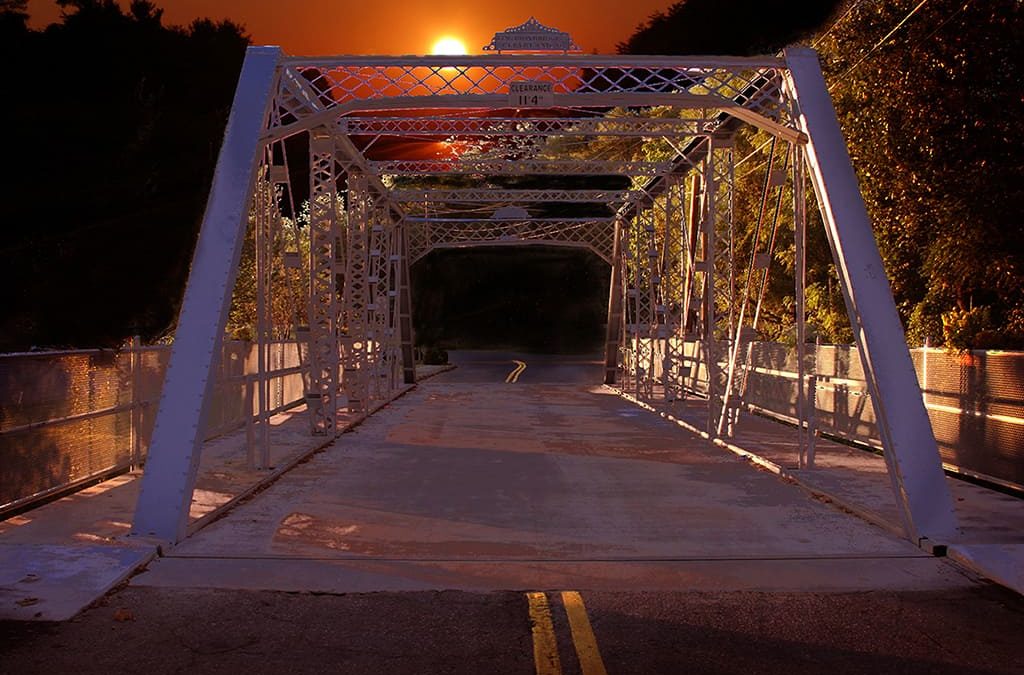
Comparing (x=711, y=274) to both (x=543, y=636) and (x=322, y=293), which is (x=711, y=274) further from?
(x=543, y=636)

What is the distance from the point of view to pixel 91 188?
59.6 feet

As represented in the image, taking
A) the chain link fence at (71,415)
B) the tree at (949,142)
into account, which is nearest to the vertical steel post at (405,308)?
the chain link fence at (71,415)

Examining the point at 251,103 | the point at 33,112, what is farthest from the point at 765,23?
the point at 251,103

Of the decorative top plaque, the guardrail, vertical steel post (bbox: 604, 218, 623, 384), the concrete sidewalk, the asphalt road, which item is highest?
the decorative top plaque

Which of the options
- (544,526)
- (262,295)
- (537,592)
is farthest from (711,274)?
(537,592)

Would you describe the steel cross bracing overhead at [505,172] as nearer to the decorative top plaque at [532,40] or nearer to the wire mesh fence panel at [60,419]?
the decorative top plaque at [532,40]

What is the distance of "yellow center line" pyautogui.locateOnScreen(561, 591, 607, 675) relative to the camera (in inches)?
241

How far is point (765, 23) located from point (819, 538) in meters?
50.5

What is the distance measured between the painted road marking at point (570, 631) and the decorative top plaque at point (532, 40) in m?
8.45

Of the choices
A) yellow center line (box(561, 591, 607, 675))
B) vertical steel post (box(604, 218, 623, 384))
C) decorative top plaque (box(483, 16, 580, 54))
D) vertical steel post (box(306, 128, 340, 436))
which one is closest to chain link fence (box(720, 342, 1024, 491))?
decorative top plaque (box(483, 16, 580, 54))

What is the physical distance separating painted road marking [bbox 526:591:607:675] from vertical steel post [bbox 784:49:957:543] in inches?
145

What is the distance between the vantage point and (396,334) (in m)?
34.2

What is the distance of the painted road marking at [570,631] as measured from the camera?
6.12 metres

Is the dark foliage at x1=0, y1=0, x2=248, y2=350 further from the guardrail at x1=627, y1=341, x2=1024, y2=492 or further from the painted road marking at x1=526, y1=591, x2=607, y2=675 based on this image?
the guardrail at x1=627, y1=341, x2=1024, y2=492
